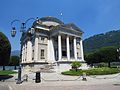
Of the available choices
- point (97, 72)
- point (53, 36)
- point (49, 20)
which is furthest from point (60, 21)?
point (97, 72)

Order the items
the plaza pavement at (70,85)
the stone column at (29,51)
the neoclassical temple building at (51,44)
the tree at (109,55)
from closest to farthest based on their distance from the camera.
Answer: the plaza pavement at (70,85)
the neoclassical temple building at (51,44)
the stone column at (29,51)
the tree at (109,55)

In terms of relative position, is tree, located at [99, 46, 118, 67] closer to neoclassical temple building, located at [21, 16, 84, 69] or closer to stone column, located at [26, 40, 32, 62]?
neoclassical temple building, located at [21, 16, 84, 69]

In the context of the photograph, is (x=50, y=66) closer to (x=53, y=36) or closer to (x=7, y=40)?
(x=53, y=36)

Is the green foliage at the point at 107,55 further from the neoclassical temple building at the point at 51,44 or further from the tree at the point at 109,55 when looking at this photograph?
the neoclassical temple building at the point at 51,44

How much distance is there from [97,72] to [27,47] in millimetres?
23864

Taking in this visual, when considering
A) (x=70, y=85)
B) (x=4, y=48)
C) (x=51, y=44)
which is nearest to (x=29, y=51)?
(x=51, y=44)

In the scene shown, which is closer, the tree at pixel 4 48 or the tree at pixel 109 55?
the tree at pixel 4 48

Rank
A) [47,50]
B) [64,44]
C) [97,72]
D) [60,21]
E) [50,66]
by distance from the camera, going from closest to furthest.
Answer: [97,72] → [50,66] → [47,50] → [64,44] → [60,21]

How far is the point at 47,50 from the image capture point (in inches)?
1756

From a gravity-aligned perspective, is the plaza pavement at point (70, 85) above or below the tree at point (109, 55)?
below

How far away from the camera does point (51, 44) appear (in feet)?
147

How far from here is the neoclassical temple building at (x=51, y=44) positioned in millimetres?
41594

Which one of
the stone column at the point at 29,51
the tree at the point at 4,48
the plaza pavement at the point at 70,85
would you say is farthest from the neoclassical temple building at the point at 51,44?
the plaza pavement at the point at 70,85

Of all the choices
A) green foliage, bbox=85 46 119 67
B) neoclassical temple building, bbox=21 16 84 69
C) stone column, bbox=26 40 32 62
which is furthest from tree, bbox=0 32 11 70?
green foliage, bbox=85 46 119 67
